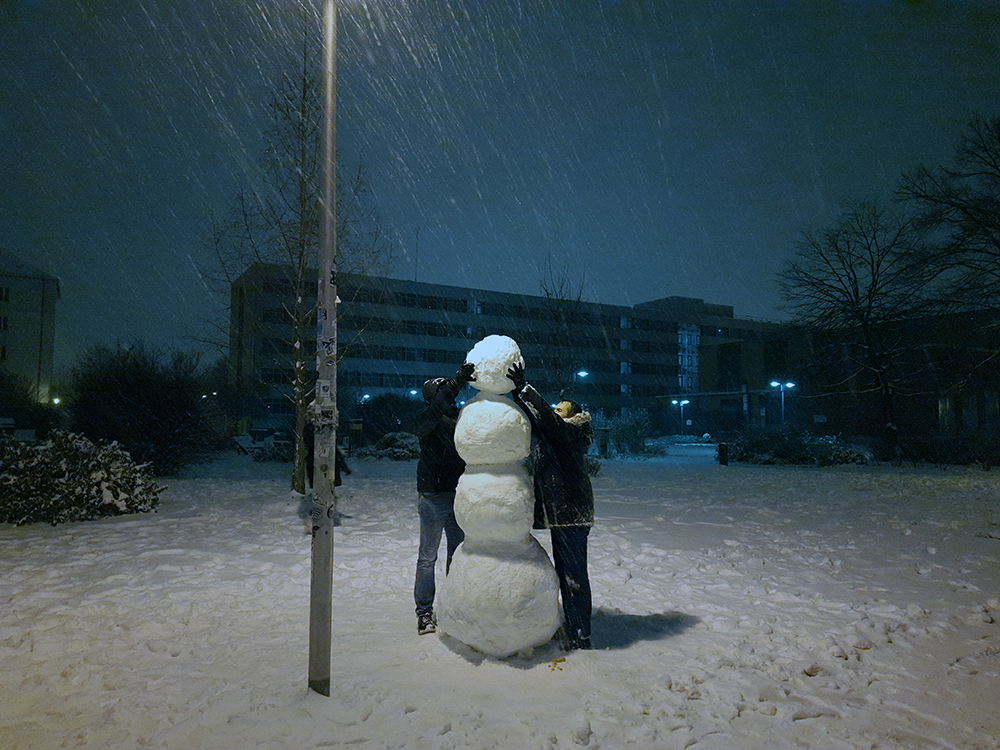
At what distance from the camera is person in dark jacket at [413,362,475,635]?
4934mm

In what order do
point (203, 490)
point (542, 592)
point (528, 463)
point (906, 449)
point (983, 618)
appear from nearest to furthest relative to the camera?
point (542, 592)
point (528, 463)
point (983, 618)
point (203, 490)
point (906, 449)

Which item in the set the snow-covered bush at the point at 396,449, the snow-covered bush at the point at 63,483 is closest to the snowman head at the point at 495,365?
the snow-covered bush at the point at 63,483

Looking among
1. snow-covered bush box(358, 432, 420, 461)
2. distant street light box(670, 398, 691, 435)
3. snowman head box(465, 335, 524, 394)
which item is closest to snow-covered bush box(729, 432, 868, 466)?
snow-covered bush box(358, 432, 420, 461)

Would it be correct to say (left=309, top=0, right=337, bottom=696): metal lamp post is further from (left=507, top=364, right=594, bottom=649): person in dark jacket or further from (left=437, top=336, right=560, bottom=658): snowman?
(left=507, top=364, right=594, bottom=649): person in dark jacket

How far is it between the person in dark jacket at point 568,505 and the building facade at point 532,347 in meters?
32.7

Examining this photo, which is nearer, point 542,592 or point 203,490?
point 542,592

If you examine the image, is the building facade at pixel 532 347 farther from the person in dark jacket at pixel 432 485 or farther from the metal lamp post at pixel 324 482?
the metal lamp post at pixel 324 482

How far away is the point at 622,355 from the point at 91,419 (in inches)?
2647

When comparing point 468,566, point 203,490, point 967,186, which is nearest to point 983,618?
point 468,566

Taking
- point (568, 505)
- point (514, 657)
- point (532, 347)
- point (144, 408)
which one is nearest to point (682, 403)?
point (532, 347)

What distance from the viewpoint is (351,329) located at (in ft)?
187

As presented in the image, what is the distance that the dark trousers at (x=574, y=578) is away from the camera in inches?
181

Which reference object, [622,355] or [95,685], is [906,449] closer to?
[95,685]

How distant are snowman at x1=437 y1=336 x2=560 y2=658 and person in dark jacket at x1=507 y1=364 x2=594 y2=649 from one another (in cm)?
21
